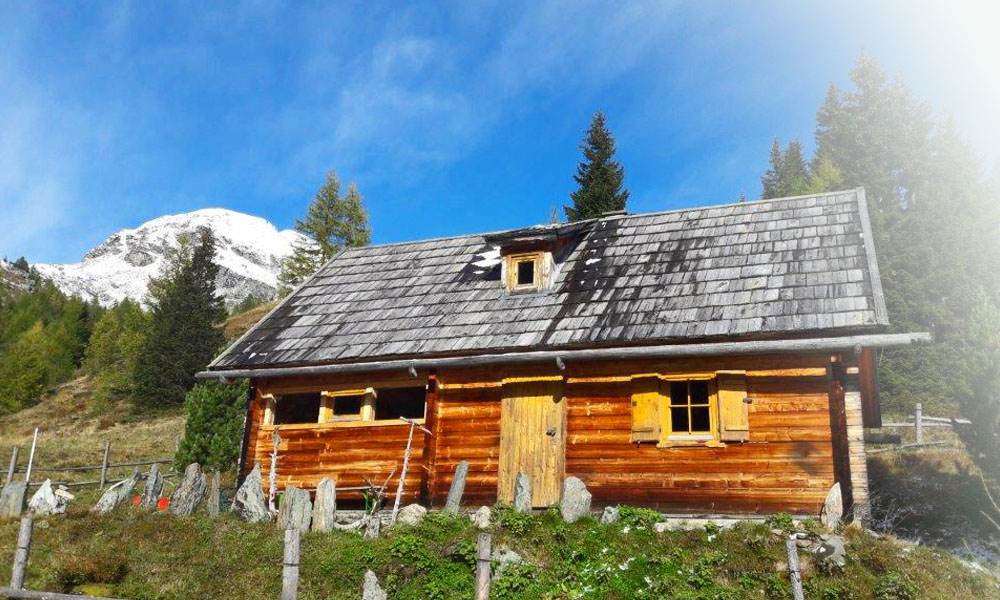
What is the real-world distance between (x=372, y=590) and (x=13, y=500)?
11700mm

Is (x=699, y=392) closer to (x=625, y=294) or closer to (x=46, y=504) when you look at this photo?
(x=625, y=294)

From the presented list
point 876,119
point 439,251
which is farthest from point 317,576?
point 876,119

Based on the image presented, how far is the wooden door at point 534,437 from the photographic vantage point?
53.3 feet

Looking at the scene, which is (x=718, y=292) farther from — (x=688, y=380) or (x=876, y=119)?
(x=876, y=119)

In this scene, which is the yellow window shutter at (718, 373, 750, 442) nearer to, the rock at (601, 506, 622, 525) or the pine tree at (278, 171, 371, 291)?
the rock at (601, 506, 622, 525)

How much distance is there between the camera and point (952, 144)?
43219mm

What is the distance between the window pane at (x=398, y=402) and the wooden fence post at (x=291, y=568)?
13972mm

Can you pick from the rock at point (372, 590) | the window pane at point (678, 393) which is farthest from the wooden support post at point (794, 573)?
the rock at point (372, 590)

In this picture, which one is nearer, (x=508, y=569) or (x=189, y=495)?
(x=508, y=569)

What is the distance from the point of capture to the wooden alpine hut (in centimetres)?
1473

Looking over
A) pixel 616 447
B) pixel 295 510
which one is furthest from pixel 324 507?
pixel 616 447

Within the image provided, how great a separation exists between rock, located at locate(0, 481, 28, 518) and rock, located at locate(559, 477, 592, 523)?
42.5ft

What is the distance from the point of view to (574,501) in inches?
572

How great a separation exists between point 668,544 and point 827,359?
4.71m
